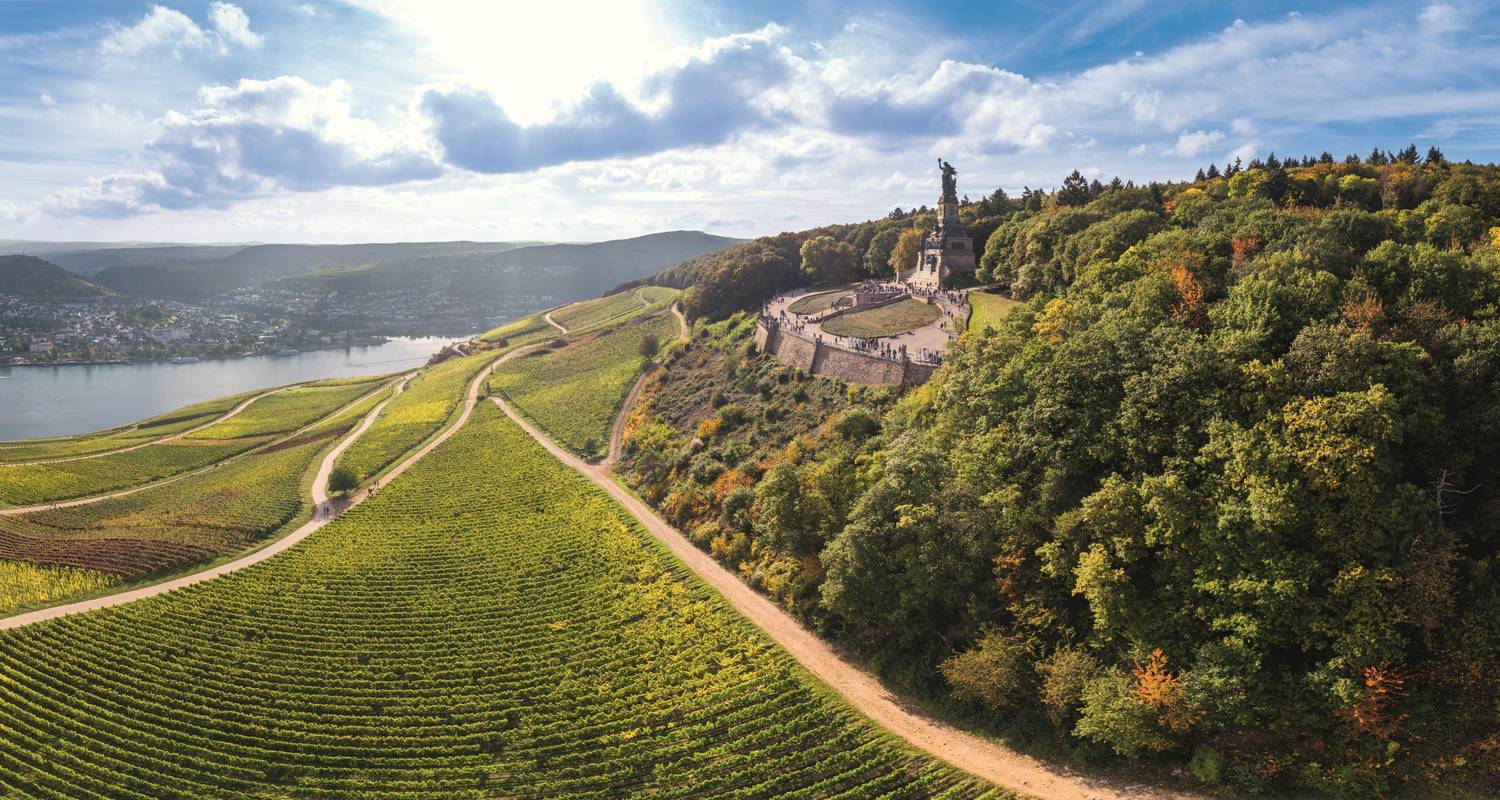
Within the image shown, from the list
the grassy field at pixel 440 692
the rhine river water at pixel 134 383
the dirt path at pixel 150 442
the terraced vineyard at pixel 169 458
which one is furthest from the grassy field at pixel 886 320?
the rhine river water at pixel 134 383

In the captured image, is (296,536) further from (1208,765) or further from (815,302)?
(1208,765)

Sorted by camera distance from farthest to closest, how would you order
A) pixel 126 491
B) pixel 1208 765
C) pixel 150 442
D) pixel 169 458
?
pixel 150 442 < pixel 169 458 < pixel 126 491 < pixel 1208 765

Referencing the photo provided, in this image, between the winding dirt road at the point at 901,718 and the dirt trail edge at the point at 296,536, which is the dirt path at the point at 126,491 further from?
the winding dirt road at the point at 901,718

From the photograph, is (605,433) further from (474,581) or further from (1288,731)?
(1288,731)

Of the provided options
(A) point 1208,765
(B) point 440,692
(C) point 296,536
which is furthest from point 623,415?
(A) point 1208,765

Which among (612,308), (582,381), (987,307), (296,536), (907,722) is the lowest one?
(296,536)

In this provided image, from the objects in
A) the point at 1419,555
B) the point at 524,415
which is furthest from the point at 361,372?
the point at 1419,555
